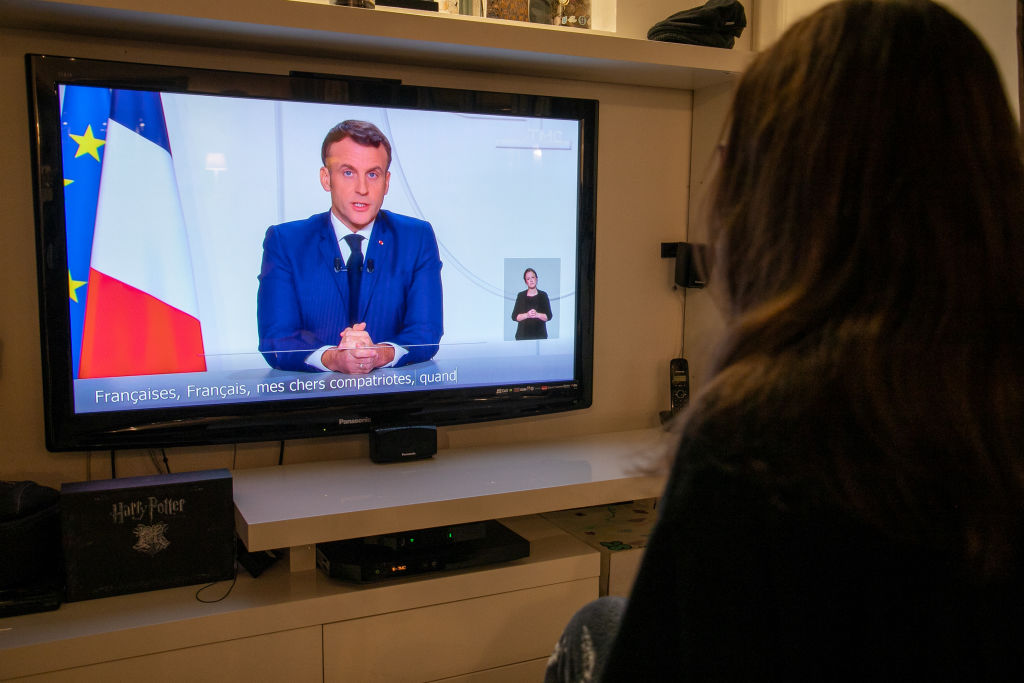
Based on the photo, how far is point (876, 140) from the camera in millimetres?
754

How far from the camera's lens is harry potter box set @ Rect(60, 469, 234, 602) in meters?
1.69

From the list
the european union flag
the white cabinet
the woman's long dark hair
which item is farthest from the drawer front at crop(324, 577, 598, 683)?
the woman's long dark hair

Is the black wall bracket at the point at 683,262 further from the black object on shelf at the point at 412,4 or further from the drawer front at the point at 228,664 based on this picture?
the drawer front at the point at 228,664

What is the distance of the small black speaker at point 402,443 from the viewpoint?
214cm

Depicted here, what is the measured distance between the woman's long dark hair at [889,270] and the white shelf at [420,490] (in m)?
0.94

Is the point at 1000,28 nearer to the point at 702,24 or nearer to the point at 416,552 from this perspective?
the point at 702,24

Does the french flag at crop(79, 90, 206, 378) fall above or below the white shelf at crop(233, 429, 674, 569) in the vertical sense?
above

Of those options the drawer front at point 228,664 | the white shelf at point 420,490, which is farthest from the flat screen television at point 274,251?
the drawer front at point 228,664

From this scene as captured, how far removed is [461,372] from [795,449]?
1.61m

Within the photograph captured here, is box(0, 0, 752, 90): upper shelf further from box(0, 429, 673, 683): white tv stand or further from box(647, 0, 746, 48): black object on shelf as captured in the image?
box(0, 429, 673, 683): white tv stand

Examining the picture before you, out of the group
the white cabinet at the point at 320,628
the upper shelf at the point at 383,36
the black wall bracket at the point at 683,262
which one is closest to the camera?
the white cabinet at the point at 320,628

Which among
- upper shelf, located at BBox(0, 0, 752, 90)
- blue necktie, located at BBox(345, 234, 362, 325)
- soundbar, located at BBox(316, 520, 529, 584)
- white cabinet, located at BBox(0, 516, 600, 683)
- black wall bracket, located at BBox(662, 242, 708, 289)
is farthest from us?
black wall bracket, located at BBox(662, 242, 708, 289)

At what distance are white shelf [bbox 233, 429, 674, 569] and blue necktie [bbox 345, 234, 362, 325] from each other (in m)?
0.42

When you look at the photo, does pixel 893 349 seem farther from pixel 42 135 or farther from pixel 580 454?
pixel 42 135
